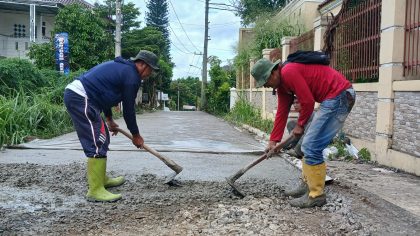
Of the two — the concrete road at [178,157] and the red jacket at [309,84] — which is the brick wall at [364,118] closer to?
the concrete road at [178,157]

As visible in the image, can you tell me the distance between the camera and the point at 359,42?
807 cm

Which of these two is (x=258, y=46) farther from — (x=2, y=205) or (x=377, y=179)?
(x=2, y=205)

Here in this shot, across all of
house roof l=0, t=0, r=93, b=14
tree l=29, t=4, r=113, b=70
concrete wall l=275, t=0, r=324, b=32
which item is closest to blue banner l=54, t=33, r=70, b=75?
tree l=29, t=4, r=113, b=70

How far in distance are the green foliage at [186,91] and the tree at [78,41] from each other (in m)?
47.3

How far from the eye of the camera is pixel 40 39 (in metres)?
31.4

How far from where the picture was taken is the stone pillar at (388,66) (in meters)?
6.58

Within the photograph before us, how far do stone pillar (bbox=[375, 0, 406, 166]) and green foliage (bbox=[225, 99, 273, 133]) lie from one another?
19.8ft

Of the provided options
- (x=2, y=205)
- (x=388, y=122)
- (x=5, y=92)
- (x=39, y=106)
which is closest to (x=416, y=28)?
(x=388, y=122)

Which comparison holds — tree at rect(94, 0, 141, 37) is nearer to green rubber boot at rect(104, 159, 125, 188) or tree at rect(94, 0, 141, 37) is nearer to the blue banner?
the blue banner

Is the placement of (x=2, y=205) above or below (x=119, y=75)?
below

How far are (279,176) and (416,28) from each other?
2804mm

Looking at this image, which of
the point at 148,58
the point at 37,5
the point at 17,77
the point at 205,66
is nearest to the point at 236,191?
the point at 148,58

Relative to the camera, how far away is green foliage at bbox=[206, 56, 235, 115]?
27.4 m

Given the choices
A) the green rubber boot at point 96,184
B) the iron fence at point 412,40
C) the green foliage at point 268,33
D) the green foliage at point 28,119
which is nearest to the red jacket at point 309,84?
the green rubber boot at point 96,184
